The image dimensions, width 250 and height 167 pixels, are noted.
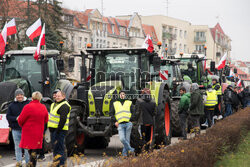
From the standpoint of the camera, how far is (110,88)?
13.2 meters

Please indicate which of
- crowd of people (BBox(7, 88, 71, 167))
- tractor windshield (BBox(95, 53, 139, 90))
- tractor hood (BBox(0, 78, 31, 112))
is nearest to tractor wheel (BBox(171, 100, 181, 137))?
tractor windshield (BBox(95, 53, 139, 90))

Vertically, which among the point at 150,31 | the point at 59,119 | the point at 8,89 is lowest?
the point at 59,119

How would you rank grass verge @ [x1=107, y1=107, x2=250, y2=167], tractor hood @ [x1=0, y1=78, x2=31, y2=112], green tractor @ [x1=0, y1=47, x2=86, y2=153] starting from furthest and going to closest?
green tractor @ [x1=0, y1=47, x2=86, y2=153]
tractor hood @ [x1=0, y1=78, x2=31, y2=112]
grass verge @ [x1=107, y1=107, x2=250, y2=167]

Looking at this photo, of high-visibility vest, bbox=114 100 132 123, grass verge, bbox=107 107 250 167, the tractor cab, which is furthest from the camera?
the tractor cab

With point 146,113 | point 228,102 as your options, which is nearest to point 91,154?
point 146,113

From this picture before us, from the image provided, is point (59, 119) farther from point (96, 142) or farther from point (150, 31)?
point (150, 31)

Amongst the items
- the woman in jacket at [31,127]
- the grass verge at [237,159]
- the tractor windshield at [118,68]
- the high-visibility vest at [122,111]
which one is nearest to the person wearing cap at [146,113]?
the high-visibility vest at [122,111]

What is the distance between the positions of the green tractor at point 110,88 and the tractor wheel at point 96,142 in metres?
1.04

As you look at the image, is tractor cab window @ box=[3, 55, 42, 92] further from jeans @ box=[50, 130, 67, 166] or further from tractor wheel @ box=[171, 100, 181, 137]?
jeans @ box=[50, 130, 67, 166]

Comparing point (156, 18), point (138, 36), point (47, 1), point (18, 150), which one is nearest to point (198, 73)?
point (18, 150)

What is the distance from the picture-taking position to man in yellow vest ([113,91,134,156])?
12023mm

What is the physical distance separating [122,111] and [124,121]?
250 millimetres

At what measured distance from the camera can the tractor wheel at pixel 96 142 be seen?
14816 mm

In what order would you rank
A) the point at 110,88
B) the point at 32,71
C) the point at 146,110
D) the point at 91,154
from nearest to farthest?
the point at 146,110, the point at 110,88, the point at 91,154, the point at 32,71
